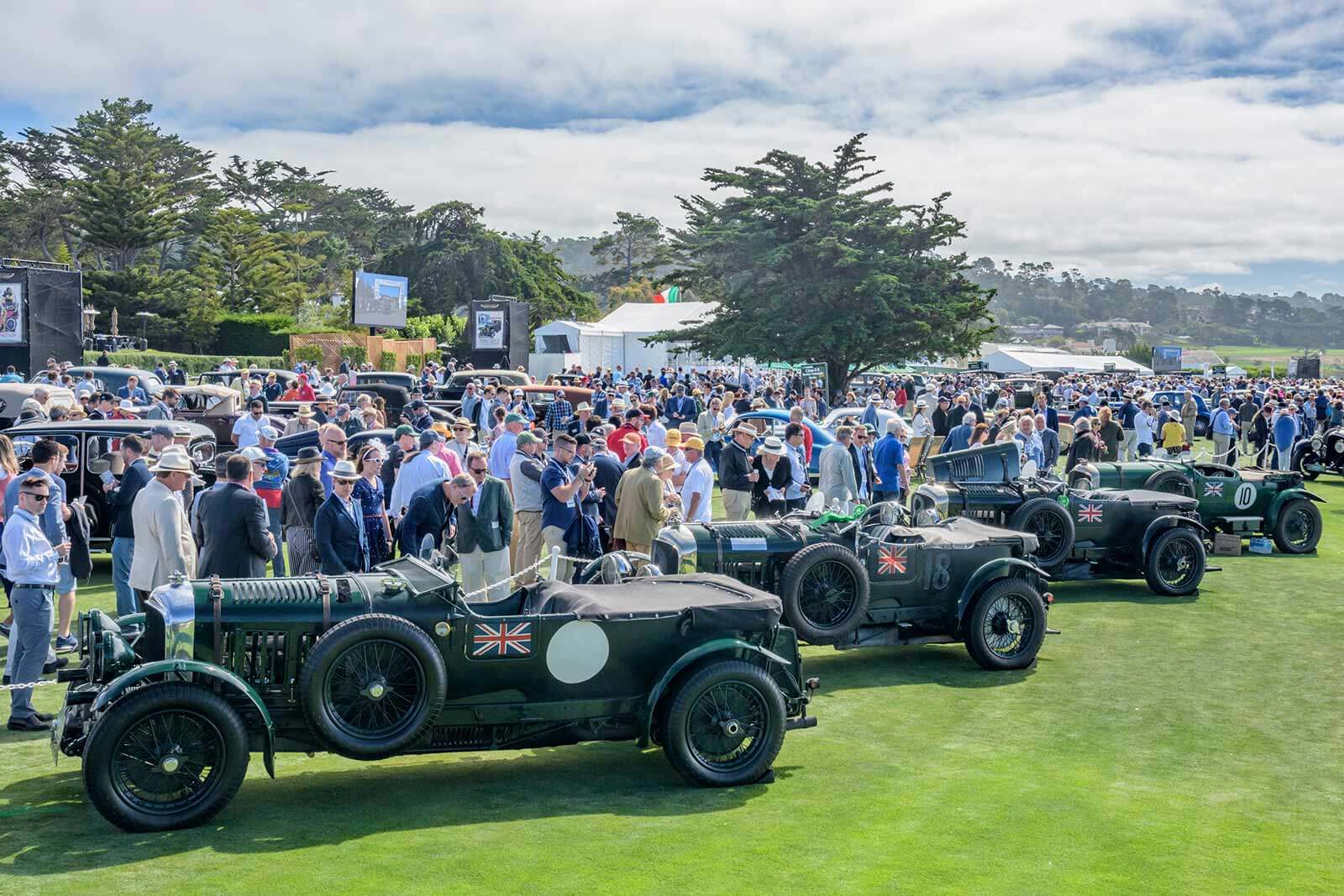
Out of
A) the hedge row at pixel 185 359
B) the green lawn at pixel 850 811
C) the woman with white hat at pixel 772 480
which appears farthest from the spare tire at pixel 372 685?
the hedge row at pixel 185 359

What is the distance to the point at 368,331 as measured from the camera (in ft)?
199

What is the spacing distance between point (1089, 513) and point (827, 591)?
519cm

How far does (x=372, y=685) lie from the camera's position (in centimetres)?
681

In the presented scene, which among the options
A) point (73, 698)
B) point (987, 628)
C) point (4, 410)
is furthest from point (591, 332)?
point (73, 698)

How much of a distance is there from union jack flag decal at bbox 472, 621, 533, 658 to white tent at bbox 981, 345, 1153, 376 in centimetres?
8154

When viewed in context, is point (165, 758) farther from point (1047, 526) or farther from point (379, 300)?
point (379, 300)

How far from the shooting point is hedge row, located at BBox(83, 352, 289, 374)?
47906 millimetres

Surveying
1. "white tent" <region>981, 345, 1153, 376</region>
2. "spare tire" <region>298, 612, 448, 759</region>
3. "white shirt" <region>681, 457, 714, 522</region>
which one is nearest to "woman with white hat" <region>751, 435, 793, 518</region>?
"white shirt" <region>681, 457, 714, 522</region>

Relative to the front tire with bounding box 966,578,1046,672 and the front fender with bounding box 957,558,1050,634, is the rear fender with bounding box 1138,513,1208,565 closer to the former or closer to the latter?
the front tire with bounding box 966,578,1046,672

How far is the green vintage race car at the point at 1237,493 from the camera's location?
1588 cm

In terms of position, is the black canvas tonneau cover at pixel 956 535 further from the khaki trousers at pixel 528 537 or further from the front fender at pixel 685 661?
the khaki trousers at pixel 528 537

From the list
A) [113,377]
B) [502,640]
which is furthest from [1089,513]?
[113,377]

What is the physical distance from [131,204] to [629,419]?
5593cm

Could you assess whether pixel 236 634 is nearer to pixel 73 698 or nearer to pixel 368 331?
pixel 73 698
